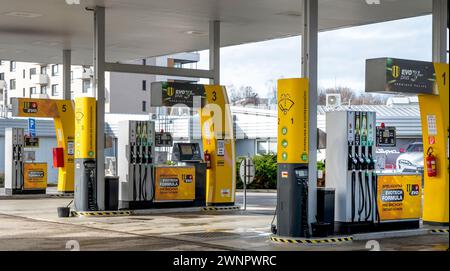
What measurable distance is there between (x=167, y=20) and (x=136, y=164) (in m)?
3.74

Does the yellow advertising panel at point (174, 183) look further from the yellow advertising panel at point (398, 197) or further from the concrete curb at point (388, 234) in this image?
the concrete curb at point (388, 234)

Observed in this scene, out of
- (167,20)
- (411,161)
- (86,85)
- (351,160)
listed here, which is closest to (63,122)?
(167,20)

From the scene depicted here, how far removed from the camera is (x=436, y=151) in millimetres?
14789

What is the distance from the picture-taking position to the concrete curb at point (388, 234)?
43.7ft

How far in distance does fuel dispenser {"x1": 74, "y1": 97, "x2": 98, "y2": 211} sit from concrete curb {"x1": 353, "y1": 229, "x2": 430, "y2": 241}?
22.6ft

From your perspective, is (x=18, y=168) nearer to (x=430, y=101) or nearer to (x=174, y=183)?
(x=174, y=183)

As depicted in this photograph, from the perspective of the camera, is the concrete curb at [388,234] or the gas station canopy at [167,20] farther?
the gas station canopy at [167,20]

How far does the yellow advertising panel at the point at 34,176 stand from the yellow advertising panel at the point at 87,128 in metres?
8.63

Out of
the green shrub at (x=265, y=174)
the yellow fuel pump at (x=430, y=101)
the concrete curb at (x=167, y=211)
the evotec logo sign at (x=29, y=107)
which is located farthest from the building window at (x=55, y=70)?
the yellow fuel pump at (x=430, y=101)

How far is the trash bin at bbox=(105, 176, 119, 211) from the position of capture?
17734mm

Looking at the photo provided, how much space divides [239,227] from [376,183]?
3.05 metres
